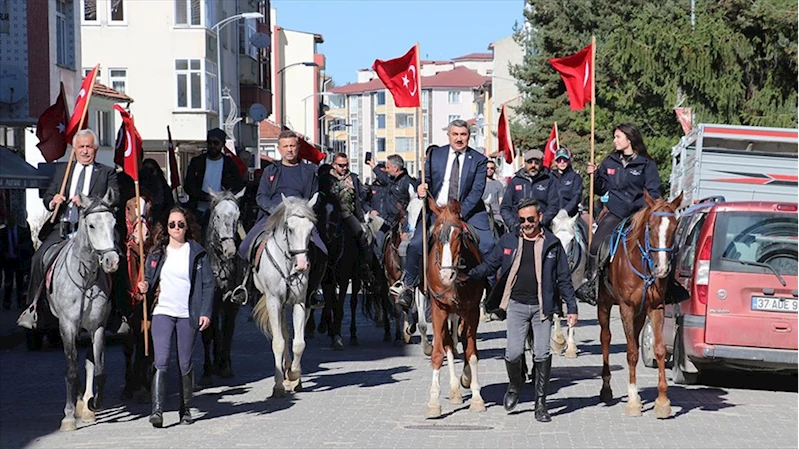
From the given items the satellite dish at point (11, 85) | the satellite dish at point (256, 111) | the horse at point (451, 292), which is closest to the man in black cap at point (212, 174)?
the horse at point (451, 292)

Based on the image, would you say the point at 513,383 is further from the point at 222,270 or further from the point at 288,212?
the point at 222,270

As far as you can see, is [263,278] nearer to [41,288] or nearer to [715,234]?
[41,288]

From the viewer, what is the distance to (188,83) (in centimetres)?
5422

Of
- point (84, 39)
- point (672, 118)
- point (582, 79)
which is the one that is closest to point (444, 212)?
point (582, 79)

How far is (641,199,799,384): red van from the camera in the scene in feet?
45.0

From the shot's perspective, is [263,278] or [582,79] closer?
[263,278]

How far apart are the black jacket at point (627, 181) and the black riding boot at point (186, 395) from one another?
16.7 ft

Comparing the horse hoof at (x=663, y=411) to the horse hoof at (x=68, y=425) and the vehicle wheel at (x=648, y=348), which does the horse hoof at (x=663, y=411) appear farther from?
the horse hoof at (x=68, y=425)

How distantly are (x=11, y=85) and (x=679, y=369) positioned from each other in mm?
17444

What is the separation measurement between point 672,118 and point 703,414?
24919mm

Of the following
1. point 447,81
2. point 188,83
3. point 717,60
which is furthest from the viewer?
point 447,81

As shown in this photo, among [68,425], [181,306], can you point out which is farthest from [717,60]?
[68,425]

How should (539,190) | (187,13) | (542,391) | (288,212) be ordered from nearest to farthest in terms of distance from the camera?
(542,391), (288,212), (539,190), (187,13)

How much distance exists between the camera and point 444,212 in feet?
40.6
